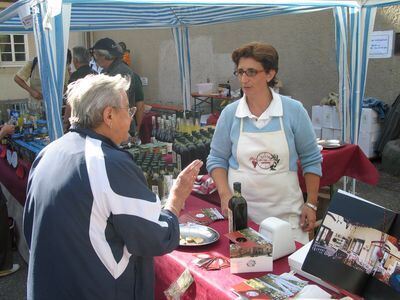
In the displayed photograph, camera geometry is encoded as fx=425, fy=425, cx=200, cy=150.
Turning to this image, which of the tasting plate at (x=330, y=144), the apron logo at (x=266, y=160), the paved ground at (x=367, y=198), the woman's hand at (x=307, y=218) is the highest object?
the apron logo at (x=266, y=160)

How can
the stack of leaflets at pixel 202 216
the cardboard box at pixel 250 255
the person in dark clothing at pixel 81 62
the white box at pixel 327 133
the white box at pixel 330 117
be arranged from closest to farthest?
the cardboard box at pixel 250 255
the stack of leaflets at pixel 202 216
the person in dark clothing at pixel 81 62
the white box at pixel 330 117
the white box at pixel 327 133

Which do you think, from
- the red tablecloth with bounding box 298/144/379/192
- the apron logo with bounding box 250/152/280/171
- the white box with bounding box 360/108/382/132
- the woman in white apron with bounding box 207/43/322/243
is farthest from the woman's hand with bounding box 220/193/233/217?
the white box with bounding box 360/108/382/132

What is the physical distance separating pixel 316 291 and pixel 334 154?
2340 mm

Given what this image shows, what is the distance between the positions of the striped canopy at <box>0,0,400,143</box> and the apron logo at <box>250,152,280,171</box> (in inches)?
55.5

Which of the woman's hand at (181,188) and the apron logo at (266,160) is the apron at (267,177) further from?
the woman's hand at (181,188)

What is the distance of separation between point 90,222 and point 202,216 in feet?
3.27

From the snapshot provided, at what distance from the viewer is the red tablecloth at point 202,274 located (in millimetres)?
1565

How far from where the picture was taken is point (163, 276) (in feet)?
6.09

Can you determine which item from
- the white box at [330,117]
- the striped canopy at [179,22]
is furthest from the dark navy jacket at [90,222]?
the white box at [330,117]

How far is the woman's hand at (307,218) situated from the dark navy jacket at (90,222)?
108 centimetres

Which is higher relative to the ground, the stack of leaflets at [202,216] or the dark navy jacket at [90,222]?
the dark navy jacket at [90,222]

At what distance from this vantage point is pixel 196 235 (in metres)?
1.99

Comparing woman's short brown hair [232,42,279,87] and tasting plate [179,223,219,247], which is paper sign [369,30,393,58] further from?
tasting plate [179,223,219,247]

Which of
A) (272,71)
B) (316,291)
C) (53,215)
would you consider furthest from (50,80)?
(316,291)
